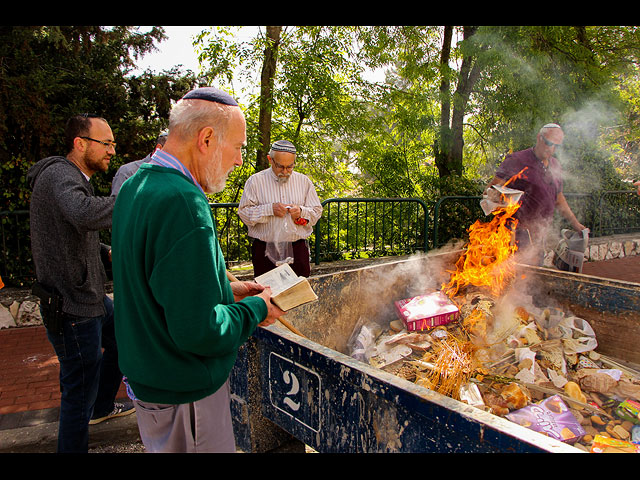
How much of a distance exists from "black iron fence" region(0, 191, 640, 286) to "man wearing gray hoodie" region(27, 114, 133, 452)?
3140 millimetres

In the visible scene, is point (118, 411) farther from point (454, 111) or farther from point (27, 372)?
point (454, 111)

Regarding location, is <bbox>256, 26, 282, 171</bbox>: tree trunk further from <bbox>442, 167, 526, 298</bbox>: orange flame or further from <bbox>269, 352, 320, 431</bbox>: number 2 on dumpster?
<bbox>269, 352, 320, 431</bbox>: number 2 on dumpster

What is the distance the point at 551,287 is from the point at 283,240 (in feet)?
7.94

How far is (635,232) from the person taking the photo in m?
11.2

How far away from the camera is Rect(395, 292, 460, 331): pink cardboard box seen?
3318mm

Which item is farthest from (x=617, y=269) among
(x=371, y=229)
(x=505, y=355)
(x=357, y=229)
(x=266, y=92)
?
(x=266, y=92)

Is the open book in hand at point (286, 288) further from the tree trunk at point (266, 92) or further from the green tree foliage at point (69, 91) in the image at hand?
the tree trunk at point (266, 92)

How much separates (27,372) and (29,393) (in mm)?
486

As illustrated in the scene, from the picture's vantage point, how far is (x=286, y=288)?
1.98 meters

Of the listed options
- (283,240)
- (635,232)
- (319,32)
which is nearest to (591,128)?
(635,232)

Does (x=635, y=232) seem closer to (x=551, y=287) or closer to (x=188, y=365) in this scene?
(x=551, y=287)

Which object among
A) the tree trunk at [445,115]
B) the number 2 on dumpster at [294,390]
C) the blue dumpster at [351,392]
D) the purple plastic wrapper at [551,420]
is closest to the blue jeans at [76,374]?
the blue dumpster at [351,392]

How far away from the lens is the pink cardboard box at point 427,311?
332 centimetres

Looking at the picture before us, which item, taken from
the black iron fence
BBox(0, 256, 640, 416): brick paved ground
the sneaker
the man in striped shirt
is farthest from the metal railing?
BBox(0, 256, 640, 416): brick paved ground
